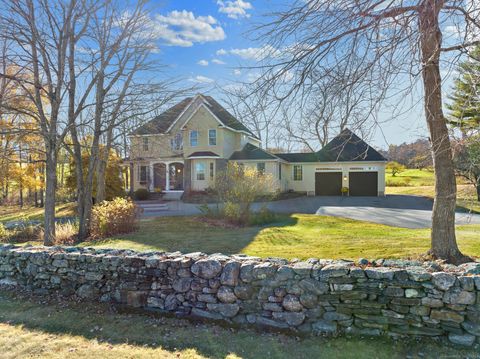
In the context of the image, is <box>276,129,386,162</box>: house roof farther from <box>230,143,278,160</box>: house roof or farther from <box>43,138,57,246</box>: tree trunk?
<box>43,138,57,246</box>: tree trunk

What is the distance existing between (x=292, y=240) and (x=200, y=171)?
1590 centimetres

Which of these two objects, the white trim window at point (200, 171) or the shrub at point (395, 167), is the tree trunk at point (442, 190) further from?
the shrub at point (395, 167)

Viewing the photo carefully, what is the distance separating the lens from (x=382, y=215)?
15102mm

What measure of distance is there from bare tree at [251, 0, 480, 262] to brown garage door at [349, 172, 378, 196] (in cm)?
2089

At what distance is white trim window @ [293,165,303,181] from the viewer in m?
26.9

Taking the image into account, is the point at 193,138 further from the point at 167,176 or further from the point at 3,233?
the point at 3,233

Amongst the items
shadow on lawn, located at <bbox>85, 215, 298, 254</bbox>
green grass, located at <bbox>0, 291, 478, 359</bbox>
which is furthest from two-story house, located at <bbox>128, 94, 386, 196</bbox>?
green grass, located at <bbox>0, 291, 478, 359</bbox>

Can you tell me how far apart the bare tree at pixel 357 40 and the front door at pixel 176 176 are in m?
21.8

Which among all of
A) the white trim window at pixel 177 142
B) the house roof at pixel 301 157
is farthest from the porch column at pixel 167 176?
the house roof at pixel 301 157

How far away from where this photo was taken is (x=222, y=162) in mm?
24438

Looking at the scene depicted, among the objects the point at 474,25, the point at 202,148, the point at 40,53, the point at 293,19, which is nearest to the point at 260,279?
the point at 293,19

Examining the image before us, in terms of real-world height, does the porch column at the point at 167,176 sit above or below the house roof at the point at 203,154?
below

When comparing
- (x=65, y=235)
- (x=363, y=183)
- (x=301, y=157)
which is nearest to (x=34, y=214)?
(x=65, y=235)

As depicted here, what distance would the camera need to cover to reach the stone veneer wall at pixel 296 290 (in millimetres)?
3650
